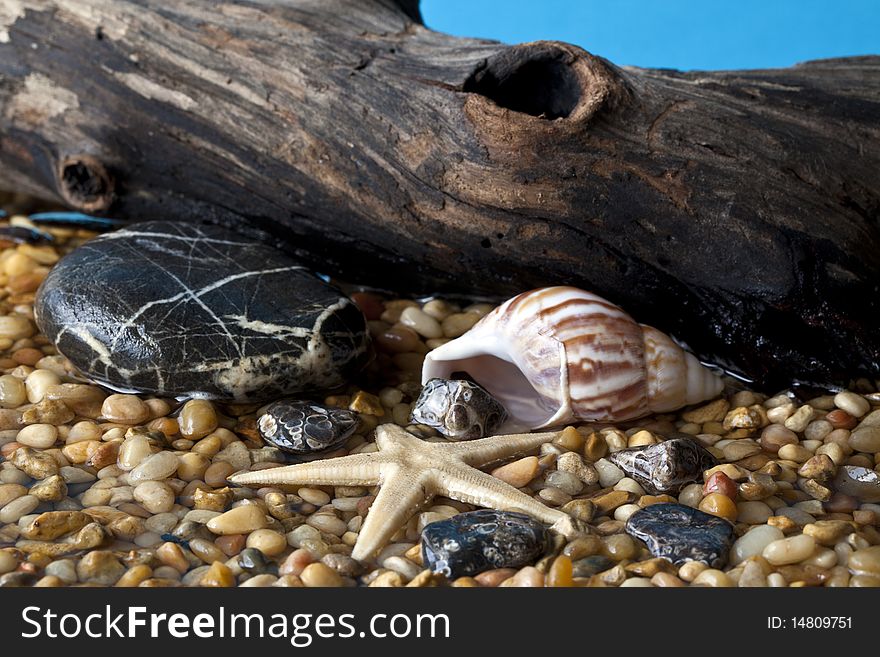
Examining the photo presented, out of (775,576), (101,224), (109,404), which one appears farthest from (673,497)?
(101,224)

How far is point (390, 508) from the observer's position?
2.68 m

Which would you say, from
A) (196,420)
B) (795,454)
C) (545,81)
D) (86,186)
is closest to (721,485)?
(795,454)

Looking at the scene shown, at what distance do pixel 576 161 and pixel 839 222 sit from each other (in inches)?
34.0

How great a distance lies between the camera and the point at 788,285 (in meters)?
3.26

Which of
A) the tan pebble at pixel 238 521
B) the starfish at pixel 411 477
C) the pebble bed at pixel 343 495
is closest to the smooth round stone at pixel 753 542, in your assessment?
the pebble bed at pixel 343 495

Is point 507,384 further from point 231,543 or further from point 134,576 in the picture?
point 134,576

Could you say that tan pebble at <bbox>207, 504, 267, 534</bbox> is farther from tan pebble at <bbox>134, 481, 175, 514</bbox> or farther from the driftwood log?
the driftwood log

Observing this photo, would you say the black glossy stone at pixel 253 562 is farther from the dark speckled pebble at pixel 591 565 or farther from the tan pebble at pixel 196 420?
the dark speckled pebble at pixel 591 565

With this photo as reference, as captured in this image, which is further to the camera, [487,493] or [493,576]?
[487,493]

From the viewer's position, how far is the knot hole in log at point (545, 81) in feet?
10.7

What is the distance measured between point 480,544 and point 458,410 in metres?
0.69

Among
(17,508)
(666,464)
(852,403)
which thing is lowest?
(17,508)

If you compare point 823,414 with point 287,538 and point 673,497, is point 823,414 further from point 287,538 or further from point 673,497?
point 287,538

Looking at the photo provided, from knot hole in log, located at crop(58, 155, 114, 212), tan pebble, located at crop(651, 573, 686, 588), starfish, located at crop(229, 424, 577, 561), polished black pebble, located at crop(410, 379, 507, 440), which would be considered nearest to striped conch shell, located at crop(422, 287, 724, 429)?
polished black pebble, located at crop(410, 379, 507, 440)
